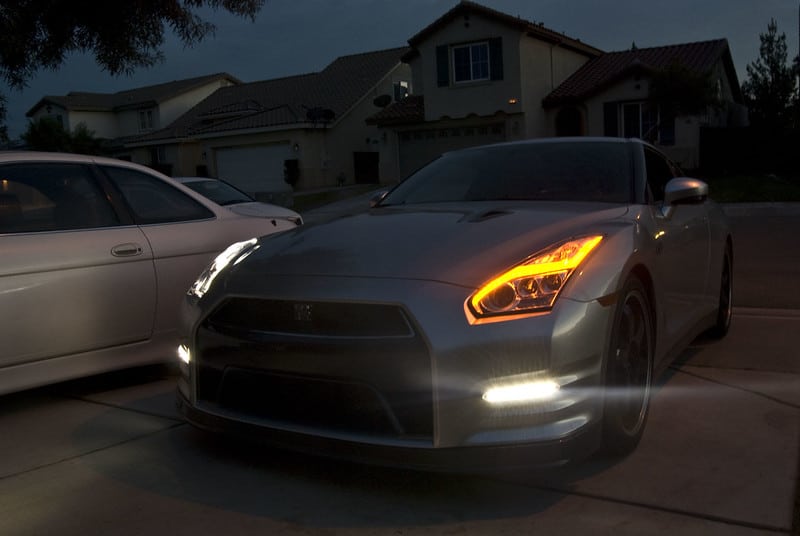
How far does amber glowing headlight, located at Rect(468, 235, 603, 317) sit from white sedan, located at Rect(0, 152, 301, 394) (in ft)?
8.62

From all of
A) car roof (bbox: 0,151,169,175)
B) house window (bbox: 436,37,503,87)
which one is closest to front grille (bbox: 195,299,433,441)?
car roof (bbox: 0,151,169,175)

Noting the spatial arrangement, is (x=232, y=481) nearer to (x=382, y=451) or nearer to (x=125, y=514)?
(x=125, y=514)

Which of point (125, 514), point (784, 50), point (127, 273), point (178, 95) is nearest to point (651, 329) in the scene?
point (125, 514)

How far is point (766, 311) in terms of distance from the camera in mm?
6680

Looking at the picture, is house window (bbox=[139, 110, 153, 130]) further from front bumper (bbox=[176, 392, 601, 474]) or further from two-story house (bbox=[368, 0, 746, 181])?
front bumper (bbox=[176, 392, 601, 474])

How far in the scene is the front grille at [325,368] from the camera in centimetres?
296

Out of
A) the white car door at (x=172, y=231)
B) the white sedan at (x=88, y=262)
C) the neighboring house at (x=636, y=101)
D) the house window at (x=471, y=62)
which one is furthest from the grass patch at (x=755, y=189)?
the white sedan at (x=88, y=262)

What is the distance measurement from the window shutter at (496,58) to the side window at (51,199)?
2347cm

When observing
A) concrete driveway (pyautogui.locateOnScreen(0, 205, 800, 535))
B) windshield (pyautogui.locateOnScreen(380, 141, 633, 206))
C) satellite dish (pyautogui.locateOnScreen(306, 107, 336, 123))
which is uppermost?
satellite dish (pyautogui.locateOnScreen(306, 107, 336, 123))

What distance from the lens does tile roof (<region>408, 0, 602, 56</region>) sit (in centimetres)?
2625

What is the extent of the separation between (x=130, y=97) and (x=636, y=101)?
33696 millimetres

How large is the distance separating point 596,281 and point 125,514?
6.72ft

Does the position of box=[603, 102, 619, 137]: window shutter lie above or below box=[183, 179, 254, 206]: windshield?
above

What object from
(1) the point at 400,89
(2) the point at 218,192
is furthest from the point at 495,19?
(2) the point at 218,192
